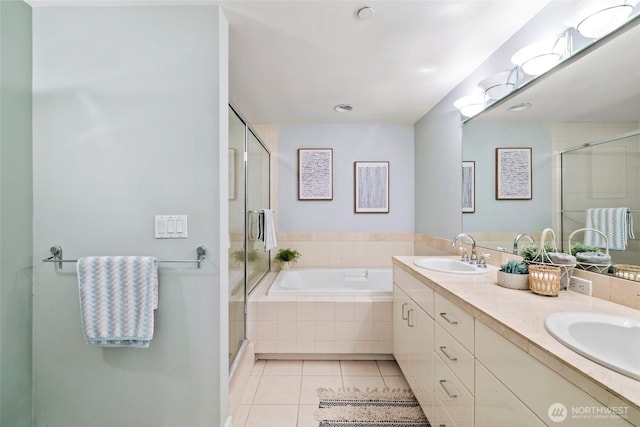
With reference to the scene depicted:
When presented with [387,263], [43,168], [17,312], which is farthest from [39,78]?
[387,263]

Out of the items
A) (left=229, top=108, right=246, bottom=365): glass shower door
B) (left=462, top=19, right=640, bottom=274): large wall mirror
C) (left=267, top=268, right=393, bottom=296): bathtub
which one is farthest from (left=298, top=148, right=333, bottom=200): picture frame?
(left=462, top=19, right=640, bottom=274): large wall mirror

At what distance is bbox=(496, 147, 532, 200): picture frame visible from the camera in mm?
1665

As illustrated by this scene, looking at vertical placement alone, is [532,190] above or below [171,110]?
below

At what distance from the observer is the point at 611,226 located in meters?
1.21

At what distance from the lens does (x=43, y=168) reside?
145 cm

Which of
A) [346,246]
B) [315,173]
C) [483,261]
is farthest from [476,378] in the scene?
[315,173]

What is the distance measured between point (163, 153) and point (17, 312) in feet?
3.37

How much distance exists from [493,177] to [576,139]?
0.62m

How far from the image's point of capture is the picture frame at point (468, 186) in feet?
7.16

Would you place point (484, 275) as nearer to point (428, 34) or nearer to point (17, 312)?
point (428, 34)

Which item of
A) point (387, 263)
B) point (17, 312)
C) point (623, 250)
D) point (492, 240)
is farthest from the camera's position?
point (387, 263)

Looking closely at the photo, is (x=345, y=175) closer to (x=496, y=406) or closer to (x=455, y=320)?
(x=455, y=320)

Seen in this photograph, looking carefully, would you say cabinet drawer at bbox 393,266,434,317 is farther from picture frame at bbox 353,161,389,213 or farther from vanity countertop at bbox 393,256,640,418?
picture frame at bbox 353,161,389,213

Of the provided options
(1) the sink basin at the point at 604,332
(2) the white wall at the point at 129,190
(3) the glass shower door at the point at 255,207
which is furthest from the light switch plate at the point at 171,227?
(1) the sink basin at the point at 604,332
